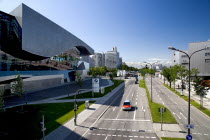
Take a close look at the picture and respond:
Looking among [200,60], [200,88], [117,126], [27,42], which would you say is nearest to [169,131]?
[117,126]

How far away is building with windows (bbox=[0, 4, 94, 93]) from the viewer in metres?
38.8

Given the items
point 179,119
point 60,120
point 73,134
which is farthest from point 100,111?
point 179,119

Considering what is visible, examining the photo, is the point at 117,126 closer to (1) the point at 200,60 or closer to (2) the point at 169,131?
(2) the point at 169,131

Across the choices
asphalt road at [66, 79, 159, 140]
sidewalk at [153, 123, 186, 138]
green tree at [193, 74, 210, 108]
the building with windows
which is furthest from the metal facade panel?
the building with windows

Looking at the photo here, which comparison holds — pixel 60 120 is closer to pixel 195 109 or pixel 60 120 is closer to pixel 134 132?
pixel 134 132

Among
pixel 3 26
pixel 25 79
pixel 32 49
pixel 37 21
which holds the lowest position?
pixel 25 79

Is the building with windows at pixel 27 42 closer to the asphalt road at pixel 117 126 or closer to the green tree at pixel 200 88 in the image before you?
the asphalt road at pixel 117 126

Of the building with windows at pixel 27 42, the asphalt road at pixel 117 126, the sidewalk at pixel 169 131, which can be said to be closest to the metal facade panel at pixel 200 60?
the asphalt road at pixel 117 126

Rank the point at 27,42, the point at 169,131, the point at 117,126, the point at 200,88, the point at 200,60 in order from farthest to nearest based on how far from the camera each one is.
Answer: the point at 200,60 → the point at 27,42 → the point at 200,88 → the point at 117,126 → the point at 169,131

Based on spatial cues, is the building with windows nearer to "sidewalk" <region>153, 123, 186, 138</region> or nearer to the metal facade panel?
"sidewalk" <region>153, 123, 186, 138</region>

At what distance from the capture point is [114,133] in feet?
58.4

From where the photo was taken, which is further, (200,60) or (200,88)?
(200,60)

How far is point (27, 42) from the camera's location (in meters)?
40.3

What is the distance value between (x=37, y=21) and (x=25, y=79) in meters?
19.5
